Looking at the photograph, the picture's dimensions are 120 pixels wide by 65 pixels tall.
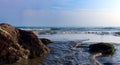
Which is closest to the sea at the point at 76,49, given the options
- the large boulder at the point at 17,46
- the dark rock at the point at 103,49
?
the dark rock at the point at 103,49

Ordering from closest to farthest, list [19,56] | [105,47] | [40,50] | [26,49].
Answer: [19,56], [26,49], [40,50], [105,47]

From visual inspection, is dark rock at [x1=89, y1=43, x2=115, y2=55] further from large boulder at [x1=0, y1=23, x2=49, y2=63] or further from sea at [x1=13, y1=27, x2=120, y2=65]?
large boulder at [x1=0, y1=23, x2=49, y2=63]

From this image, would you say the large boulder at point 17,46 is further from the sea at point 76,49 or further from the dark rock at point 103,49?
the dark rock at point 103,49

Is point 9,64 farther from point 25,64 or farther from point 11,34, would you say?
point 11,34

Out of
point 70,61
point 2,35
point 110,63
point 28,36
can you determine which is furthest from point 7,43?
point 110,63

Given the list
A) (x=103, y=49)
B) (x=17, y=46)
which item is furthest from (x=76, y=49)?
(x=17, y=46)

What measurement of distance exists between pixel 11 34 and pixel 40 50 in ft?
8.14

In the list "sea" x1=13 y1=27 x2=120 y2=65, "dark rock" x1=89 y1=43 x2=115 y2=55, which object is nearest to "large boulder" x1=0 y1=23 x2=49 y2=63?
"sea" x1=13 y1=27 x2=120 y2=65

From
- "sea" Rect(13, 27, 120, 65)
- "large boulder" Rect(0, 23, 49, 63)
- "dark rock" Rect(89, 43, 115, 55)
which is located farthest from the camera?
"dark rock" Rect(89, 43, 115, 55)

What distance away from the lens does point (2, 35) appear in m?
16.9

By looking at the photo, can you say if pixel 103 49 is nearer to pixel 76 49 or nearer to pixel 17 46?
pixel 76 49

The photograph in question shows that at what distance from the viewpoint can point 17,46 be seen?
17234mm

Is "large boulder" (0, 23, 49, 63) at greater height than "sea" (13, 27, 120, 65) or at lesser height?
greater

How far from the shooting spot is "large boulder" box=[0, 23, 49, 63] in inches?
637
